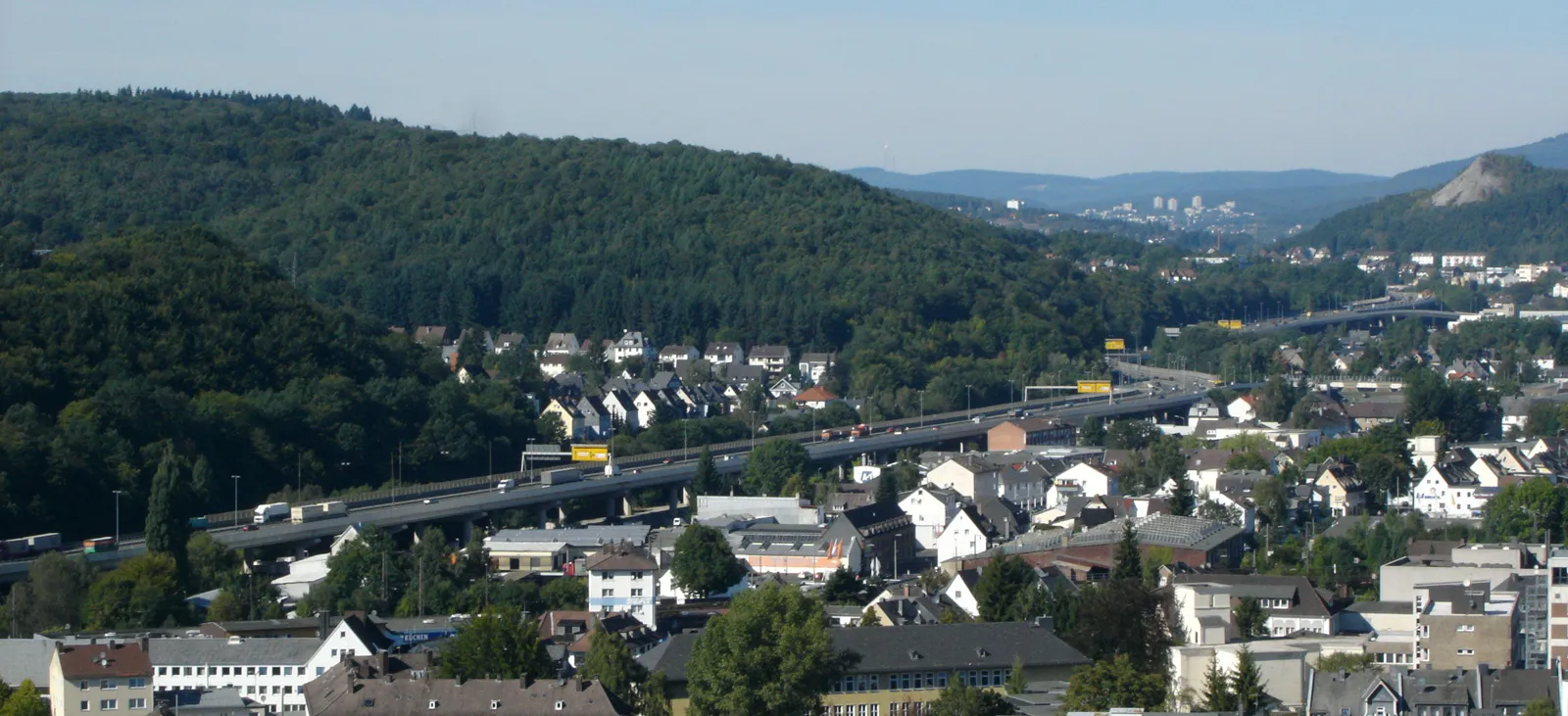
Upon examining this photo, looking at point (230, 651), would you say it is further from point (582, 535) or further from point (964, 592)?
point (582, 535)

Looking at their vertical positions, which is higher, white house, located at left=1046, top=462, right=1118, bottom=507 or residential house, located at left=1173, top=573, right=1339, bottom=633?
residential house, located at left=1173, top=573, right=1339, bottom=633

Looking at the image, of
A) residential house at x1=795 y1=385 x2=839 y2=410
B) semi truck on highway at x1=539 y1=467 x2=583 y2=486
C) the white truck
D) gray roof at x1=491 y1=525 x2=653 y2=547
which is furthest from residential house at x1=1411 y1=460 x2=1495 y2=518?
residential house at x1=795 y1=385 x2=839 y2=410

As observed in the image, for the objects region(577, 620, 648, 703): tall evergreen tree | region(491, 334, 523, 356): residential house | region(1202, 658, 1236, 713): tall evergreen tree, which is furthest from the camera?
region(491, 334, 523, 356): residential house

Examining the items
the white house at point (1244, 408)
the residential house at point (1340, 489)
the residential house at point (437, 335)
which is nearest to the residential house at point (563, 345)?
the residential house at point (437, 335)

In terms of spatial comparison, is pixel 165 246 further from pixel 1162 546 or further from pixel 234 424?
pixel 1162 546

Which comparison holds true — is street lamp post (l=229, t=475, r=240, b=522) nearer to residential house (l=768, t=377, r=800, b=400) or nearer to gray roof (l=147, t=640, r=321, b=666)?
gray roof (l=147, t=640, r=321, b=666)

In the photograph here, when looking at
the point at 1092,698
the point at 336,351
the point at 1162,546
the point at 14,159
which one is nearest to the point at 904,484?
the point at 1162,546

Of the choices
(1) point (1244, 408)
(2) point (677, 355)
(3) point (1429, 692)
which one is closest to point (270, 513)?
(3) point (1429, 692)
